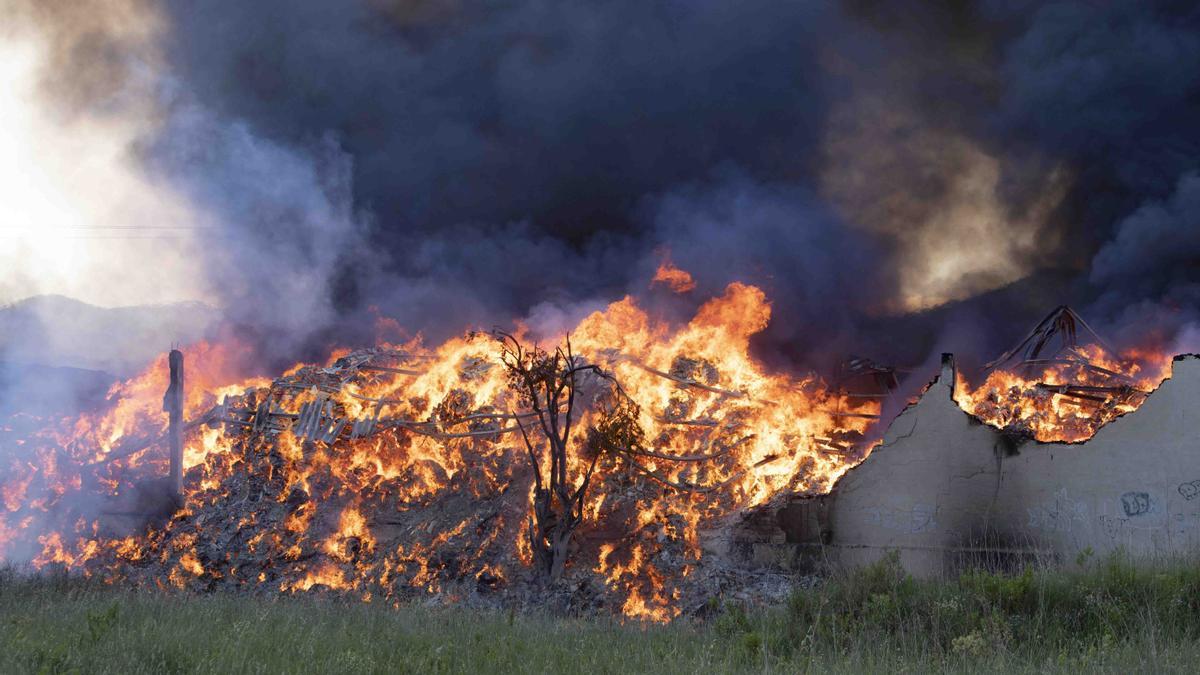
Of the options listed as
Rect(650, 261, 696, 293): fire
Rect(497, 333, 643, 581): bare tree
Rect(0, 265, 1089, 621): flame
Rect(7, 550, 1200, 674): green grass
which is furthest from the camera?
Rect(650, 261, 696, 293): fire

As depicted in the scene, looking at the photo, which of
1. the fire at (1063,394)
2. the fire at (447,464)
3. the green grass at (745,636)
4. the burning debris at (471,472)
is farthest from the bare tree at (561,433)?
the fire at (1063,394)

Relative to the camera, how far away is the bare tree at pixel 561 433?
14.5 meters

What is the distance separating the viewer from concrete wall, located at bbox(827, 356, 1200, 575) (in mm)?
11203

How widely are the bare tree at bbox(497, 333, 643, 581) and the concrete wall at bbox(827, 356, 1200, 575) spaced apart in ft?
13.1

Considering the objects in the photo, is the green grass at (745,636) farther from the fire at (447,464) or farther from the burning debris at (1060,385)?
the fire at (447,464)

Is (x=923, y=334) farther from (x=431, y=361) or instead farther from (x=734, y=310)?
(x=431, y=361)

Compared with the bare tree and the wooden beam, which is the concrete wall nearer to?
the bare tree

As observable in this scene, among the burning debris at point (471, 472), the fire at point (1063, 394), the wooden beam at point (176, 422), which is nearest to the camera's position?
the fire at point (1063, 394)

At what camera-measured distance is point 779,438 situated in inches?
610

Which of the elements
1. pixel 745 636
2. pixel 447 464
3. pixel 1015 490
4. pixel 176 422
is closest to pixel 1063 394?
pixel 1015 490

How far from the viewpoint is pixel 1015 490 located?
38.8ft

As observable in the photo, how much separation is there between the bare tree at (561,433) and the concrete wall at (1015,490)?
4003mm

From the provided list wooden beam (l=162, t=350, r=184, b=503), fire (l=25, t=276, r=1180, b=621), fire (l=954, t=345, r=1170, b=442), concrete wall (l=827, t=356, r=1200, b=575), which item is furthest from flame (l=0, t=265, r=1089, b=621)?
fire (l=954, t=345, r=1170, b=442)

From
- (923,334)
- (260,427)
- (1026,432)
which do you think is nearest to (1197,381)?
(1026,432)
